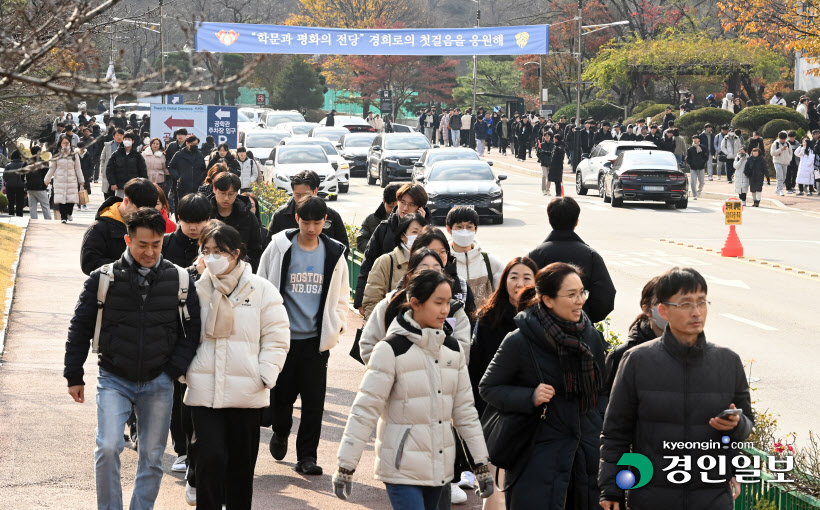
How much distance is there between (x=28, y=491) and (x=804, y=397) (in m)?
6.80

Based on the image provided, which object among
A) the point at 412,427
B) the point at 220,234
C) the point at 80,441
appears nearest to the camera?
the point at 412,427

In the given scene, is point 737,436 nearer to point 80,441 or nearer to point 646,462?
point 646,462

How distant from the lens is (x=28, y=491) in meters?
7.84

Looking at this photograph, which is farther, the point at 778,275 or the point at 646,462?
the point at 778,275

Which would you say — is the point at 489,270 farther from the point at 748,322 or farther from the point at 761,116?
the point at 761,116

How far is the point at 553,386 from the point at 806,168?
3064 centimetres

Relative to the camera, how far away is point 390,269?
27.3ft

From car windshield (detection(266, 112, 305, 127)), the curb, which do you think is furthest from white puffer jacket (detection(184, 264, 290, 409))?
car windshield (detection(266, 112, 305, 127))

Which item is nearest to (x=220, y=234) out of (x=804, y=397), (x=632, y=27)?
(x=804, y=397)

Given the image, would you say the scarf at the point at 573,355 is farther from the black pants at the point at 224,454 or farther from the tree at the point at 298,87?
the tree at the point at 298,87

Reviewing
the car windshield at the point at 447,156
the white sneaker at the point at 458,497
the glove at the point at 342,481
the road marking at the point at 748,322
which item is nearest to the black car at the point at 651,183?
the car windshield at the point at 447,156

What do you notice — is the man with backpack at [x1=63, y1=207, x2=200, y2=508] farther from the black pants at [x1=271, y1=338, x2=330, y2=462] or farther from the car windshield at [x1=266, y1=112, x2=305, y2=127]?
the car windshield at [x1=266, y1=112, x2=305, y2=127]

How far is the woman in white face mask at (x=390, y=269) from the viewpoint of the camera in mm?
8266

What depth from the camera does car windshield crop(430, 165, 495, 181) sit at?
1153 inches
